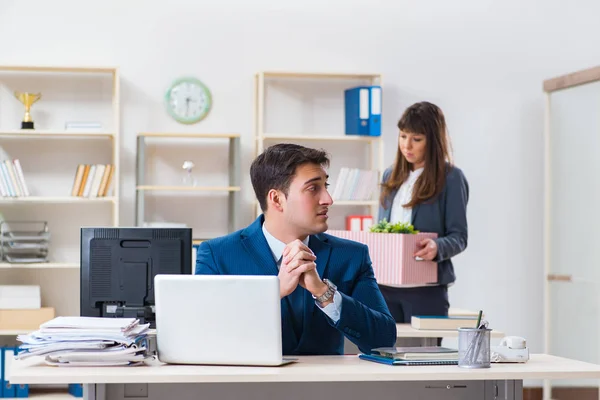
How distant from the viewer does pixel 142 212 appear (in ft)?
17.3

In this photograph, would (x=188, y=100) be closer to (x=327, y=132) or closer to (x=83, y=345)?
(x=327, y=132)

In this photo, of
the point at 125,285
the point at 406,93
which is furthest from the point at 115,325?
the point at 406,93

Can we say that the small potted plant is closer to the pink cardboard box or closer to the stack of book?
the pink cardboard box

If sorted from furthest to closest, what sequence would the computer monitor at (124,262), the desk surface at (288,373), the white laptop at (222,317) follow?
1. the computer monitor at (124,262)
2. the white laptop at (222,317)
3. the desk surface at (288,373)

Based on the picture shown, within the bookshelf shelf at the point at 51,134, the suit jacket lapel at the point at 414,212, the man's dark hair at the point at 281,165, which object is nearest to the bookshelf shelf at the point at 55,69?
the bookshelf shelf at the point at 51,134

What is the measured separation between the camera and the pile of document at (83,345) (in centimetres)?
204

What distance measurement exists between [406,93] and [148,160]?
1677mm

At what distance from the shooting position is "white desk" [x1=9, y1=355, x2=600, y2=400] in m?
1.92

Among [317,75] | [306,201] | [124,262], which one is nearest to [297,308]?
[306,201]

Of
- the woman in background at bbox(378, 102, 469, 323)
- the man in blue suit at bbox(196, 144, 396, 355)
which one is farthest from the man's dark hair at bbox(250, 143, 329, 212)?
the woman in background at bbox(378, 102, 469, 323)

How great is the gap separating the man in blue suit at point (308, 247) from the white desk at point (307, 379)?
0.17 meters

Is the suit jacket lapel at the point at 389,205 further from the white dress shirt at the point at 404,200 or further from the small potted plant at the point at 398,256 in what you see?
the small potted plant at the point at 398,256

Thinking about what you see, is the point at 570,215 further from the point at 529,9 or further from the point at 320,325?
the point at 320,325

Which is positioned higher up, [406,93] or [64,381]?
[406,93]
